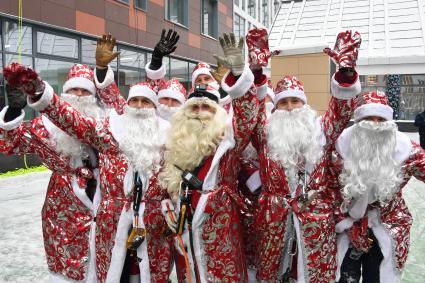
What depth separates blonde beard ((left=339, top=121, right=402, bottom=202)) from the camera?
8.09 feet

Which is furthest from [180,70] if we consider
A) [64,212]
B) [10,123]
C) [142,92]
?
[10,123]

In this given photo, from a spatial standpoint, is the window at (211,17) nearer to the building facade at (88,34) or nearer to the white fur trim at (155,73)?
the building facade at (88,34)

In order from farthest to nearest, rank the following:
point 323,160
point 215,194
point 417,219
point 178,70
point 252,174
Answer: point 178,70, point 417,219, point 252,174, point 323,160, point 215,194

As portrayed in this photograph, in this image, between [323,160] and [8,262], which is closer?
[323,160]

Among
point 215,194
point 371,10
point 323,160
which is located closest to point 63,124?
point 215,194

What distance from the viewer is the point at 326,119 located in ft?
8.63

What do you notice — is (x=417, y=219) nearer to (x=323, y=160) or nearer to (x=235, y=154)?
(x=323, y=160)

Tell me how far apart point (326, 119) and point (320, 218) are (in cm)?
64

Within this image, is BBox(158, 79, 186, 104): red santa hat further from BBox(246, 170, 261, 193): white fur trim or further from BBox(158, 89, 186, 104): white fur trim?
BBox(246, 170, 261, 193): white fur trim

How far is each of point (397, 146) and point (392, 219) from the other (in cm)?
47

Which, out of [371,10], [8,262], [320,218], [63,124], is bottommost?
[8,262]

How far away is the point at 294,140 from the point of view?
2553 mm

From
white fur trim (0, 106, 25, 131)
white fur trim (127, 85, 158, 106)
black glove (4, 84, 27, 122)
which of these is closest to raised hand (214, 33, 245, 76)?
white fur trim (127, 85, 158, 106)

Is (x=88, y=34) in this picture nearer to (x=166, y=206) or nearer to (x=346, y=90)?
(x=166, y=206)
